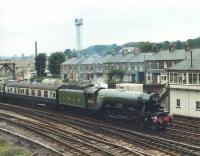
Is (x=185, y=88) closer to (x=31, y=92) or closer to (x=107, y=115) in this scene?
(x=107, y=115)

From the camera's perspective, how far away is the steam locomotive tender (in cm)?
2708

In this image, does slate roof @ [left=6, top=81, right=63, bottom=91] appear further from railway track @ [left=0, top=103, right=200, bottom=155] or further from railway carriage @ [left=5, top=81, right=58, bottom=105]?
railway track @ [left=0, top=103, right=200, bottom=155]

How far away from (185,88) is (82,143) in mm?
15965

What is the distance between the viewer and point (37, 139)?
25438 mm

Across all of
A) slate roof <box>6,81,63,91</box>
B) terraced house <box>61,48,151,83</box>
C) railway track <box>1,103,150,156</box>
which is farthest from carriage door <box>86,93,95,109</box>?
terraced house <box>61,48,151,83</box>

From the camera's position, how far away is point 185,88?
36.2m

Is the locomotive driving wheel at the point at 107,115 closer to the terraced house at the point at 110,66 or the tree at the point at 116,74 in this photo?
the terraced house at the point at 110,66

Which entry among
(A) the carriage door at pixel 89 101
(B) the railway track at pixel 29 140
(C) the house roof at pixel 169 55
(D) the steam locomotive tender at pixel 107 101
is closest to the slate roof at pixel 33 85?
(D) the steam locomotive tender at pixel 107 101

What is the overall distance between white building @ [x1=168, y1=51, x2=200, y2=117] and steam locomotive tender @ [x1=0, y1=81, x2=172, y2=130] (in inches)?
338

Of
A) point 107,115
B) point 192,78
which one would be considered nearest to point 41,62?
point 192,78

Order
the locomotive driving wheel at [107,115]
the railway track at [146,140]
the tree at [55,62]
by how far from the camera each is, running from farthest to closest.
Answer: the tree at [55,62] → the locomotive driving wheel at [107,115] → the railway track at [146,140]

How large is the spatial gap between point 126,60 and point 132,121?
60036 mm

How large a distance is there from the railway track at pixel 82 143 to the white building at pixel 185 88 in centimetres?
1317

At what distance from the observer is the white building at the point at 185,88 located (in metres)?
35.2
